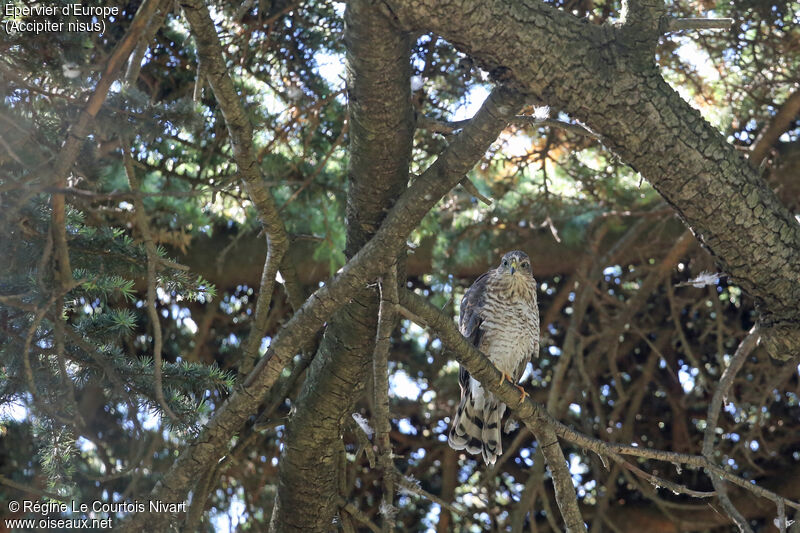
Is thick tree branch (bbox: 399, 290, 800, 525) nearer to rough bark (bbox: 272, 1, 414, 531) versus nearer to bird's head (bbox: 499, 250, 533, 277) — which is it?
rough bark (bbox: 272, 1, 414, 531)

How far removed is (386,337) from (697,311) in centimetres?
299

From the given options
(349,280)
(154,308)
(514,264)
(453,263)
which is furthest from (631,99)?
(453,263)

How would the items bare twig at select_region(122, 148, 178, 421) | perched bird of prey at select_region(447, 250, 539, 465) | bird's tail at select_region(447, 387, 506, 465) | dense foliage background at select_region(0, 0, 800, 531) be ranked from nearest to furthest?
bare twig at select_region(122, 148, 178, 421) → dense foliage background at select_region(0, 0, 800, 531) → bird's tail at select_region(447, 387, 506, 465) → perched bird of prey at select_region(447, 250, 539, 465)

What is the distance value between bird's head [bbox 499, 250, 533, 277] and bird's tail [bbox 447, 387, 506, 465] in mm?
621

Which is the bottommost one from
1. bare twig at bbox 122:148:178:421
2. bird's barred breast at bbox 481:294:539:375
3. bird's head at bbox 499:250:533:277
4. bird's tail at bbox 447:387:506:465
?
bare twig at bbox 122:148:178:421

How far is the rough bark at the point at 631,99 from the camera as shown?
7.58ft

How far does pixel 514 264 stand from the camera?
13.5 feet

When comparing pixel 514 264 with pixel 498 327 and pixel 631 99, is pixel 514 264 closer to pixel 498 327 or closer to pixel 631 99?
pixel 498 327

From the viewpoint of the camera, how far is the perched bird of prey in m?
4.03

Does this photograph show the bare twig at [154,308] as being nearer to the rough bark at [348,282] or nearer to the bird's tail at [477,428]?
the rough bark at [348,282]

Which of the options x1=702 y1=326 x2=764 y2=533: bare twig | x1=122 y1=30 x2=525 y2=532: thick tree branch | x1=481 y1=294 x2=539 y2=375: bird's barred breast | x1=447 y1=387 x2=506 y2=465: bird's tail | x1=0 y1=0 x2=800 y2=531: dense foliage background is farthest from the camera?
x1=481 y1=294 x2=539 y2=375: bird's barred breast

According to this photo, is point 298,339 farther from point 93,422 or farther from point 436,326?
point 93,422

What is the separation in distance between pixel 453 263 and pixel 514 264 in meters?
0.54

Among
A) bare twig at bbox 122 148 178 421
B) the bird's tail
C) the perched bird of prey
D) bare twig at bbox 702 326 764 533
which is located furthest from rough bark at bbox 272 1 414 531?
bare twig at bbox 702 326 764 533
